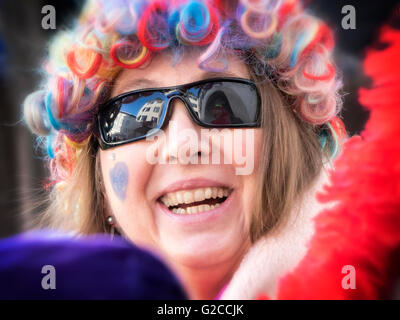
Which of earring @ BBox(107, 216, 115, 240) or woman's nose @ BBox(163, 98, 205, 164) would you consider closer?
woman's nose @ BBox(163, 98, 205, 164)

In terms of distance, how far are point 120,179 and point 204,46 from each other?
1.45ft

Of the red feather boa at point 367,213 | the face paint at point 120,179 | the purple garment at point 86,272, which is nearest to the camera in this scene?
the purple garment at point 86,272

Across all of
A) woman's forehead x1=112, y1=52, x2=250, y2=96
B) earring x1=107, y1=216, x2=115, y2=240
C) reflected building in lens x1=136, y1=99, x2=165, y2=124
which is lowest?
earring x1=107, y1=216, x2=115, y2=240

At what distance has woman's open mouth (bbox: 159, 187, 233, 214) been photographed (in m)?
1.20

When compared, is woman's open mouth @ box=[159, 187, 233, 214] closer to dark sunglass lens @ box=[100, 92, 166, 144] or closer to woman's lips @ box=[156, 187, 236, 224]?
woman's lips @ box=[156, 187, 236, 224]

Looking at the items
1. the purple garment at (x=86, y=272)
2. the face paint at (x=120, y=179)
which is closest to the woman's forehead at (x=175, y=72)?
the face paint at (x=120, y=179)

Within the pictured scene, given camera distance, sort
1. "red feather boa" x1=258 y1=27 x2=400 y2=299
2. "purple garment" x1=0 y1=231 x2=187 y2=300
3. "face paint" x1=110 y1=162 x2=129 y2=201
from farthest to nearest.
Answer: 1. "face paint" x1=110 y1=162 x2=129 y2=201
2. "red feather boa" x1=258 y1=27 x2=400 y2=299
3. "purple garment" x1=0 y1=231 x2=187 y2=300

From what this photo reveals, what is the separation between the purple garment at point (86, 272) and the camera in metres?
0.70

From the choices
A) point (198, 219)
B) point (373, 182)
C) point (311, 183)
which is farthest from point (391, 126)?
point (198, 219)

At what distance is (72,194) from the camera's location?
136cm

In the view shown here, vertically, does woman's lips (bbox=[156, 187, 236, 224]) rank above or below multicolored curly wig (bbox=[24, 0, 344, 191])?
below

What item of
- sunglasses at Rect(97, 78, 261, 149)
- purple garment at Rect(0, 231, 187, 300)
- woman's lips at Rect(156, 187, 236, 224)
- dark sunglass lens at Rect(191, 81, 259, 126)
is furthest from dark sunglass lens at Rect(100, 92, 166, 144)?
purple garment at Rect(0, 231, 187, 300)

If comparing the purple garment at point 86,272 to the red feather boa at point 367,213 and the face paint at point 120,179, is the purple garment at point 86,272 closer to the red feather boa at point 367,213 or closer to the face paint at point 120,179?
the face paint at point 120,179
